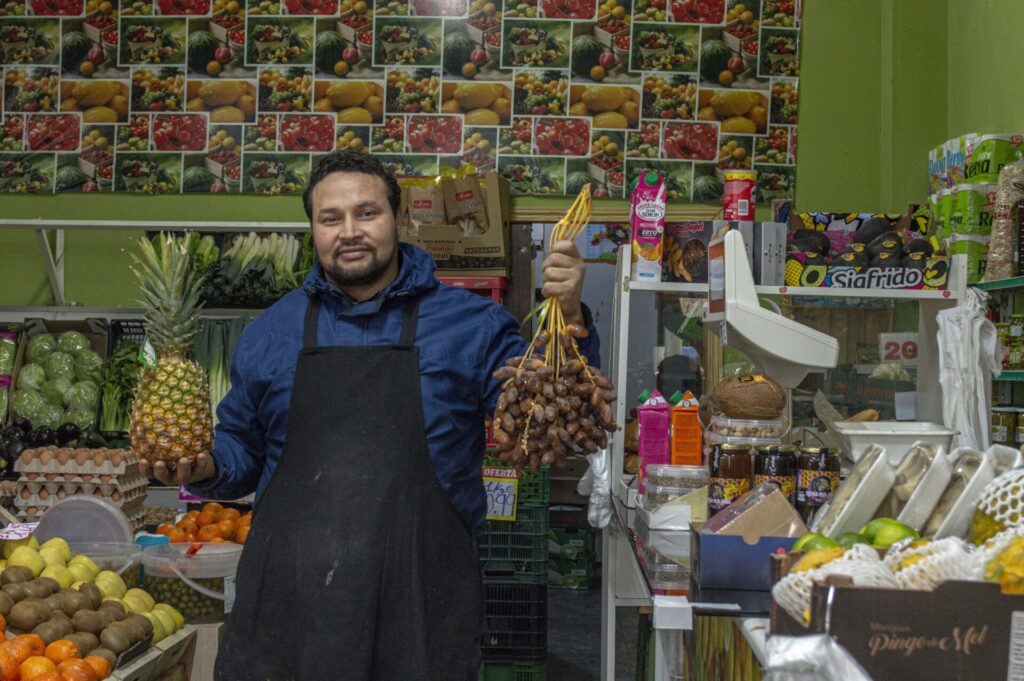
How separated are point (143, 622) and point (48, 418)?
2939mm

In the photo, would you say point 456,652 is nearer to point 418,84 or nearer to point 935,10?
point 418,84

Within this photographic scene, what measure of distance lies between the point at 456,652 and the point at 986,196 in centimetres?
377

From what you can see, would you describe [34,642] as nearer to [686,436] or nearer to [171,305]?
[171,305]

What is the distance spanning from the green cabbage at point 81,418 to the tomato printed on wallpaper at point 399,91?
6.27 feet

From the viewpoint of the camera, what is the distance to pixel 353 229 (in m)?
2.57

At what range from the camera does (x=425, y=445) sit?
252 cm

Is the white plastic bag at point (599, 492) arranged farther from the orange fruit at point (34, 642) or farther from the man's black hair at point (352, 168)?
the orange fruit at point (34, 642)

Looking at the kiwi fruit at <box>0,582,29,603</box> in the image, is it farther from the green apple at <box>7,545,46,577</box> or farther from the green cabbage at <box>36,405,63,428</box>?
the green cabbage at <box>36,405,63,428</box>

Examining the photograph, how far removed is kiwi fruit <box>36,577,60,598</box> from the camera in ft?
10.4

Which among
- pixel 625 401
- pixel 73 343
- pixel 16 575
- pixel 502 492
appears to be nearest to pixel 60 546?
pixel 16 575

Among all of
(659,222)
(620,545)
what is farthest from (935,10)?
(620,545)

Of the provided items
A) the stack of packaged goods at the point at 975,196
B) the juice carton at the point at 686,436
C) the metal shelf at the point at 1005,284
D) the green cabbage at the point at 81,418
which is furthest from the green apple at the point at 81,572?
the stack of packaged goods at the point at 975,196

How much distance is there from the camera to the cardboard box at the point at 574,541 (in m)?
6.64

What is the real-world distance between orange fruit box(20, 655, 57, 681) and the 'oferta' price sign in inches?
80.2
